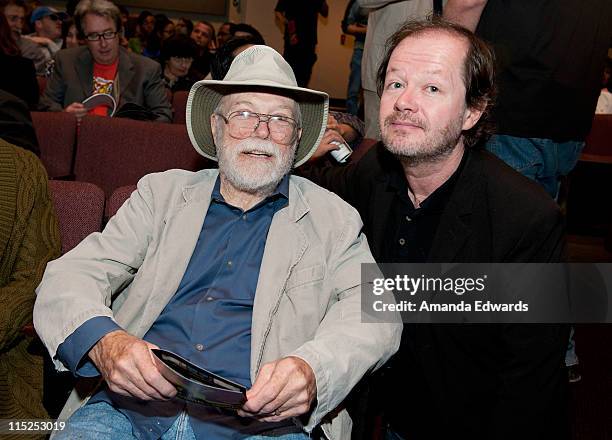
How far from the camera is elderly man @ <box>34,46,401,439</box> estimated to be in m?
1.56

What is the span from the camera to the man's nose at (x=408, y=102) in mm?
1893

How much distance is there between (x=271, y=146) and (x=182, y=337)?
648 mm

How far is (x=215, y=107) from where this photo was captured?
2230mm

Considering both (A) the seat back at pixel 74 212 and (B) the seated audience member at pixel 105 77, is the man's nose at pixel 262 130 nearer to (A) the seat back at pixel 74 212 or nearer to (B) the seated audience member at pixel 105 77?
(A) the seat back at pixel 74 212

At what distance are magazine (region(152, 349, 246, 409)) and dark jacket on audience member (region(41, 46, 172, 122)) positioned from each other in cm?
318

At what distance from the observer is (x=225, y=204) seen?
2.03 meters

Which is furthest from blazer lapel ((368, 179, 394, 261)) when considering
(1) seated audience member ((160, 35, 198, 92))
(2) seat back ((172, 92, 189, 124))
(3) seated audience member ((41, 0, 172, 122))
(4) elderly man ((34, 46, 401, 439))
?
(1) seated audience member ((160, 35, 198, 92))

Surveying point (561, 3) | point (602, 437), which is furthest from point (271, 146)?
point (602, 437)

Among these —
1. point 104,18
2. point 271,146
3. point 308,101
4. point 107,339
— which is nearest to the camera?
point 107,339

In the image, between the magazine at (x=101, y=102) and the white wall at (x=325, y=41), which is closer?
the magazine at (x=101, y=102)

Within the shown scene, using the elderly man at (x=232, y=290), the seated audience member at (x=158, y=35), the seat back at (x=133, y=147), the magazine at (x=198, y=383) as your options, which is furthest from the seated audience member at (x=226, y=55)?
the seated audience member at (x=158, y=35)

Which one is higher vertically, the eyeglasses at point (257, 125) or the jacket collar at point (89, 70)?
the eyeglasses at point (257, 125)

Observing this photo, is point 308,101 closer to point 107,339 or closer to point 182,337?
point 182,337

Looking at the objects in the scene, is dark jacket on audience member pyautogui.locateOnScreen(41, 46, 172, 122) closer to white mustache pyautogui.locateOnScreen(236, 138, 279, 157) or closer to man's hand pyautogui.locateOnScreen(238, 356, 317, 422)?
white mustache pyautogui.locateOnScreen(236, 138, 279, 157)
